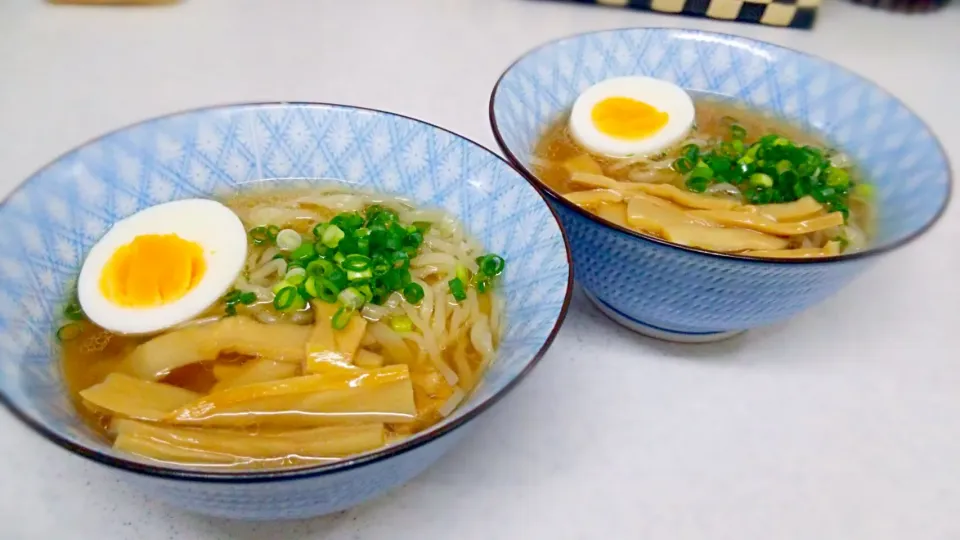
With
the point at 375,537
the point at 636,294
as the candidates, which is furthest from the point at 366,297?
the point at 636,294

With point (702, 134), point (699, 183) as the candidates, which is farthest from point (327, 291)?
point (702, 134)

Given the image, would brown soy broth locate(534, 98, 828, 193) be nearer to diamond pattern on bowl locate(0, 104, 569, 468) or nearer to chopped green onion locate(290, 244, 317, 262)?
diamond pattern on bowl locate(0, 104, 569, 468)

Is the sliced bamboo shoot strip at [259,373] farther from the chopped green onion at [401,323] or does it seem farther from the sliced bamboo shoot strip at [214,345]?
the chopped green onion at [401,323]

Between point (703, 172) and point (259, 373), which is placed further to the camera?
point (703, 172)

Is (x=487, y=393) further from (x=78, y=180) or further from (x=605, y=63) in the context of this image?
(x=605, y=63)

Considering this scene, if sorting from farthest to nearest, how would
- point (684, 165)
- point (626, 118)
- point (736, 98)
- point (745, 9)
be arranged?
point (745, 9)
point (736, 98)
point (626, 118)
point (684, 165)

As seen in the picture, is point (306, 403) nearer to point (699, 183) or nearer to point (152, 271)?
point (152, 271)

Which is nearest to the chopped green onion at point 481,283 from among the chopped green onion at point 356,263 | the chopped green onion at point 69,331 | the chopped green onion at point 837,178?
the chopped green onion at point 356,263

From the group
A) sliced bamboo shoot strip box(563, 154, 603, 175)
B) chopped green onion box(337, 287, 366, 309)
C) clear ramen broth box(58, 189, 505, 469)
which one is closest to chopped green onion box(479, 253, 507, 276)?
clear ramen broth box(58, 189, 505, 469)
